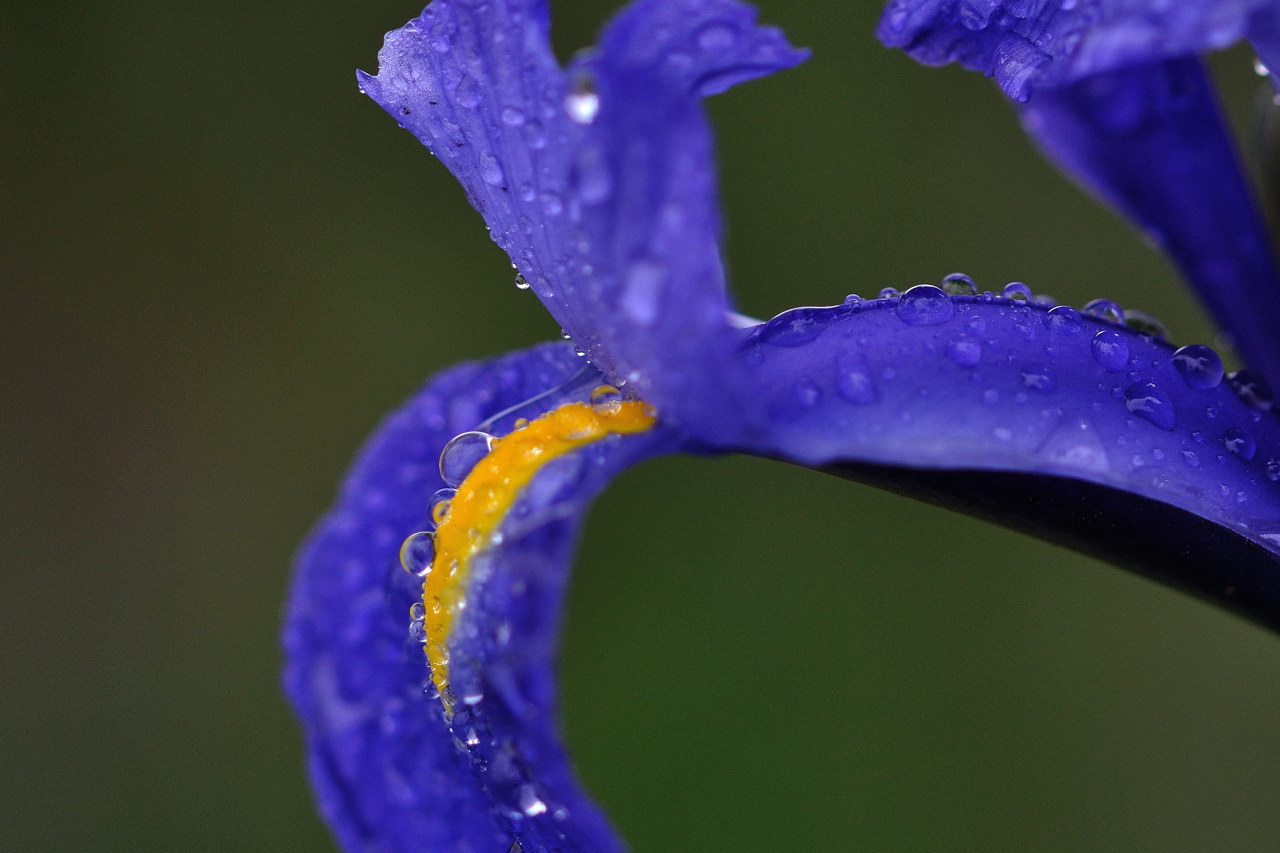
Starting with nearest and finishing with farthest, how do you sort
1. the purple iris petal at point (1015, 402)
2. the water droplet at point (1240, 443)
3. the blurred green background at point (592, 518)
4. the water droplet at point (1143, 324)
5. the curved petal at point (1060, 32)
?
the curved petal at point (1060, 32)
the purple iris petal at point (1015, 402)
the water droplet at point (1240, 443)
the water droplet at point (1143, 324)
the blurred green background at point (592, 518)

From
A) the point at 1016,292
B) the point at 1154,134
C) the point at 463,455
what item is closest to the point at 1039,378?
the point at 1016,292

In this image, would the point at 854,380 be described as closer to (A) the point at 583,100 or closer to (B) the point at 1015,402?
(B) the point at 1015,402

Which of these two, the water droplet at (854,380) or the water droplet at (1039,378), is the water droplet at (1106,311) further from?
the water droplet at (854,380)

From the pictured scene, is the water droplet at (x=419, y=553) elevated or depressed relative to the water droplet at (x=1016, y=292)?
depressed

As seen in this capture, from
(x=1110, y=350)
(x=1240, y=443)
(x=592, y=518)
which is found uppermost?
(x=592, y=518)

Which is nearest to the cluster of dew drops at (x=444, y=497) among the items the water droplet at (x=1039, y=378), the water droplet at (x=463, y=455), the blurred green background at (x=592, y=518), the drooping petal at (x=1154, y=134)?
the water droplet at (x=463, y=455)

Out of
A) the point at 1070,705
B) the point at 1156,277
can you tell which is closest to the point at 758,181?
the point at 1156,277

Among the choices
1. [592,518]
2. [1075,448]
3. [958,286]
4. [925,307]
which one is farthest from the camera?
[592,518]

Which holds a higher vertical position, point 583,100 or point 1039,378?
point 583,100
